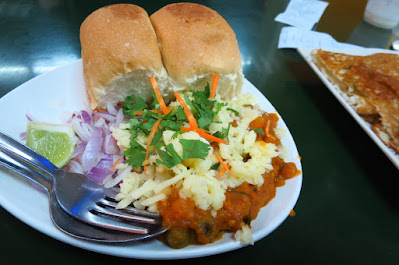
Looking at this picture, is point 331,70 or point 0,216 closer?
point 0,216

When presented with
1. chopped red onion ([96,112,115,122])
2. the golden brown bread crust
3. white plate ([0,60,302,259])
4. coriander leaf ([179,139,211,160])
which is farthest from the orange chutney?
the golden brown bread crust

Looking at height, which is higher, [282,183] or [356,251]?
[282,183]

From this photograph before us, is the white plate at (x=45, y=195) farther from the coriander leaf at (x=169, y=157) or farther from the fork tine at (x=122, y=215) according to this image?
the coriander leaf at (x=169, y=157)

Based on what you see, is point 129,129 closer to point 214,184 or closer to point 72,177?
point 72,177

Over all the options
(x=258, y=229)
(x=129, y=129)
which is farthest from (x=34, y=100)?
(x=258, y=229)

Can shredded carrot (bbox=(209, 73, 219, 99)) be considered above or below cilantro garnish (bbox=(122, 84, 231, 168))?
above

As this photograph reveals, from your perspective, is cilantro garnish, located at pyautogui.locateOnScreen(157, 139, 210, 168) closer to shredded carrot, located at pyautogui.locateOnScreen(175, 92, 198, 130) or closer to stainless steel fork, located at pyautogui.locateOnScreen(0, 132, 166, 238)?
shredded carrot, located at pyautogui.locateOnScreen(175, 92, 198, 130)

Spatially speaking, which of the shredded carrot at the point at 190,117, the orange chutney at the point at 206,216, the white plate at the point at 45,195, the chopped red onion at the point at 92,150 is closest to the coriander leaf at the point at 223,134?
the shredded carrot at the point at 190,117
